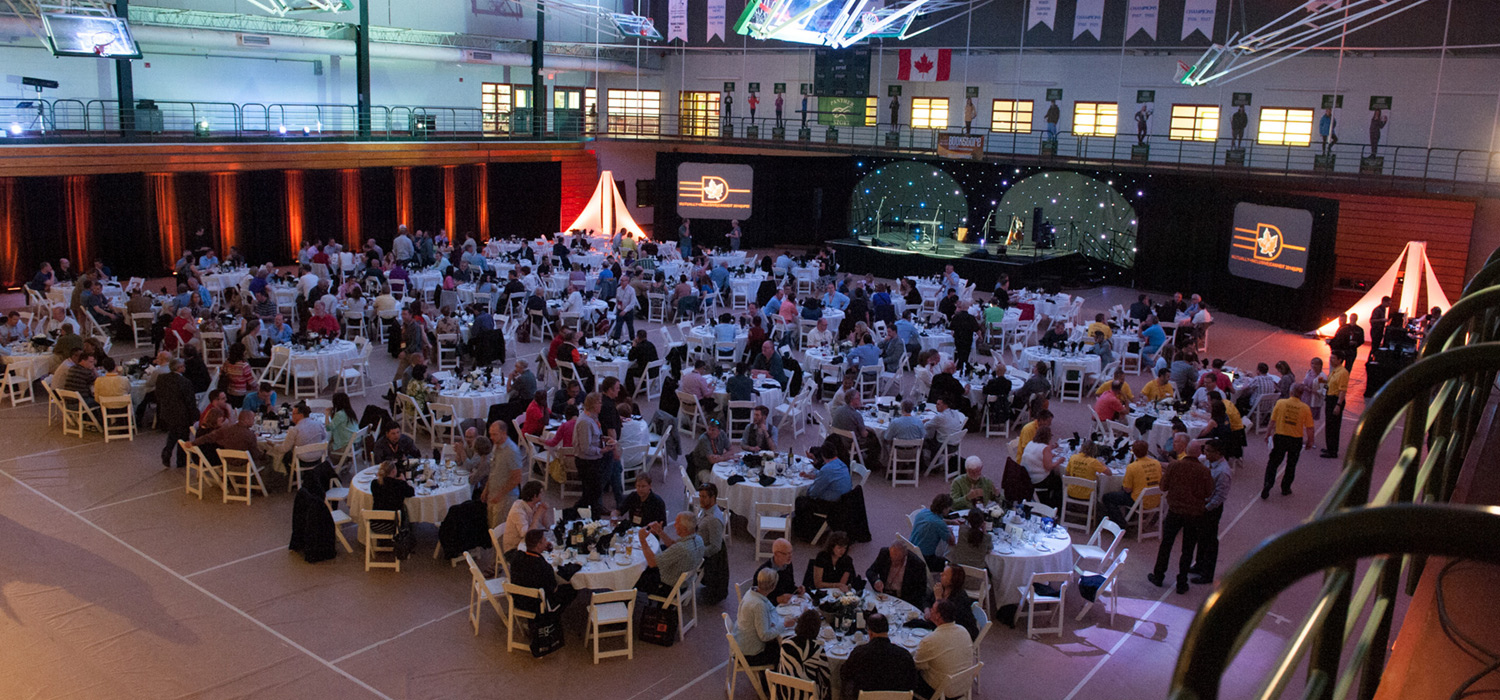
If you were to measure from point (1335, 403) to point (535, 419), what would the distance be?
9.20 meters

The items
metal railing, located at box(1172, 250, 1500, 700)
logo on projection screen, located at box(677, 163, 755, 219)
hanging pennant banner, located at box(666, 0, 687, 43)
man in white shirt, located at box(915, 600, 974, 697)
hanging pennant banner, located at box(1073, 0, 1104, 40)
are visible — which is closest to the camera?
metal railing, located at box(1172, 250, 1500, 700)

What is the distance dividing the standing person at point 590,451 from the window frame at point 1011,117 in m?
21.1

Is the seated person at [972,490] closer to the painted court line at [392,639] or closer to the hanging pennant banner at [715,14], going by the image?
the painted court line at [392,639]

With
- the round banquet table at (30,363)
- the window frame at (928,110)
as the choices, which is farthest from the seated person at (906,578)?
the window frame at (928,110)

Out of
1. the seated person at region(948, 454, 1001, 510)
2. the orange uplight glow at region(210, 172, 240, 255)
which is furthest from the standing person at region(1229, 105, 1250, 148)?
the orange uplight glow at region(210, 172, 240, 255)

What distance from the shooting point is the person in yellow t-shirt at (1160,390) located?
1309cm

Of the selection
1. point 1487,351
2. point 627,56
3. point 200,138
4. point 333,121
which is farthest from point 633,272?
point 1487,351

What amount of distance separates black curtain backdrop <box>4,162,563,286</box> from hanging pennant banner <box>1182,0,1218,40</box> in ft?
55.4

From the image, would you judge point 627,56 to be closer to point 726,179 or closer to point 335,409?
point 726,179

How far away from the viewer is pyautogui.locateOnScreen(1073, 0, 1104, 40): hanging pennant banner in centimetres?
2681

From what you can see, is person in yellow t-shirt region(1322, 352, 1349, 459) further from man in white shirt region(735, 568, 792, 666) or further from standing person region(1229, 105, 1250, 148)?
standing person region(1229, 105, 1250, 148)

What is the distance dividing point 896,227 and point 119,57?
65.9 ft

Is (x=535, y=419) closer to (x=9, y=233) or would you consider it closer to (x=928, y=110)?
(x=9, y=233)

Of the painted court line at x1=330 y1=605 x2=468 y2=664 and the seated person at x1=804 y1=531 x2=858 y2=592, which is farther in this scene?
the seated person at x1=804 y1=531 x2=858 y2=592
